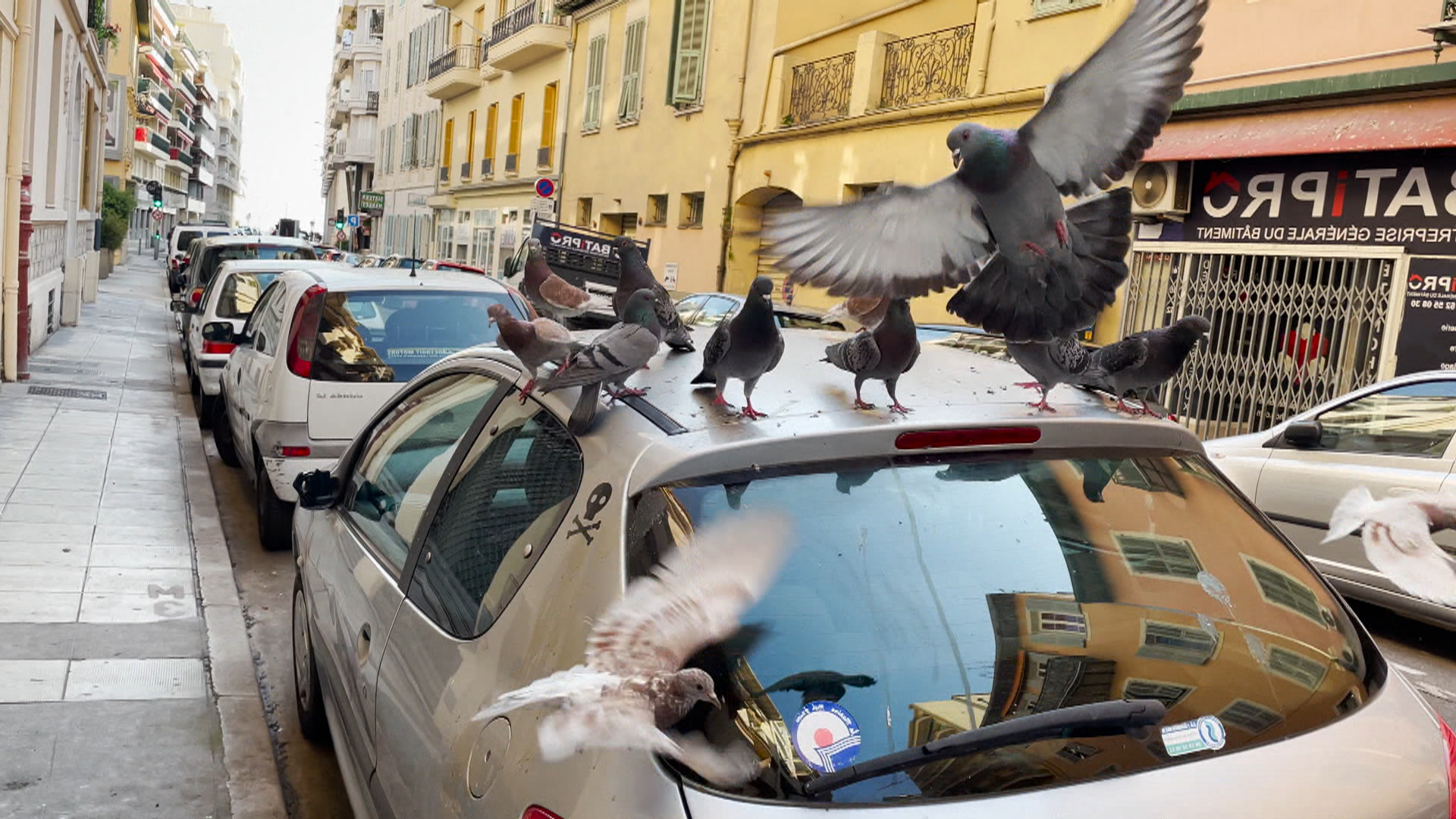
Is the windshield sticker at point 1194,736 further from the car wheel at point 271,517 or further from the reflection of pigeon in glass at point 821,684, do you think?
the car wheel at point 271,517

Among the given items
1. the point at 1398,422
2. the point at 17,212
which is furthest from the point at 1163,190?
the point at 17,212

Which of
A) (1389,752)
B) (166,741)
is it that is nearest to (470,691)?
(1389,752)

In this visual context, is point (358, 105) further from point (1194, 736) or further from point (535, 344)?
point (1194, 736)

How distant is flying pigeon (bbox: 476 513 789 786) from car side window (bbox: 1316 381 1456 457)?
553cm

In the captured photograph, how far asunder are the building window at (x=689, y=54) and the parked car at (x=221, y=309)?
36.5 ft

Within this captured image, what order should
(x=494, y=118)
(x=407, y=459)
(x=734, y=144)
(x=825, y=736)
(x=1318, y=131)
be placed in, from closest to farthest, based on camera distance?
1. (x=825, y=736)
2. (x=407, y=459)
3. (x=1318, y=131)
4. (x=734, y=144)
5. (x=494, y=118)

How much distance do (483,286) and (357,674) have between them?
4478mm

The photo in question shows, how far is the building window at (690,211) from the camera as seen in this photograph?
22125 mm

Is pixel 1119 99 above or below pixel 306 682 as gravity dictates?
above

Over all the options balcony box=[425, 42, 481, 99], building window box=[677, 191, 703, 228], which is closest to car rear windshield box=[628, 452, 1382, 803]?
building window box=[677, 191, 703, 228]

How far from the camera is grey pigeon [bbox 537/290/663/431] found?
2.47 meters

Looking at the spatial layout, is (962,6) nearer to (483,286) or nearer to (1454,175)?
(1454,175)

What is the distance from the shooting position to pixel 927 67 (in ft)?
50.1

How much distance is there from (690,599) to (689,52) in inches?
838
